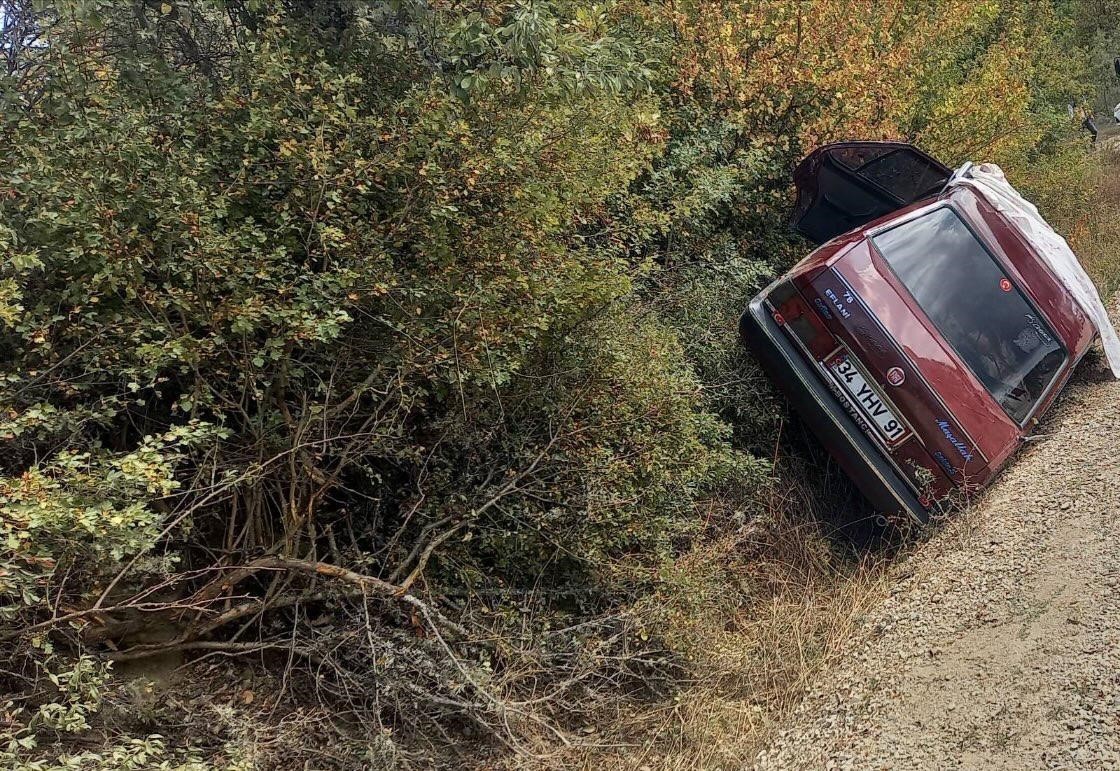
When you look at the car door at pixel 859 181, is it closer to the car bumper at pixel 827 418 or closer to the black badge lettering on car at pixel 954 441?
the car bumper at pixel 827 418

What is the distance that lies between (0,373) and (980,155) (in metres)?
9.76

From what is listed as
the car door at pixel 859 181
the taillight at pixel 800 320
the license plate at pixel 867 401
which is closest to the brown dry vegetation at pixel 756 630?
the license plate at pixel 867 401

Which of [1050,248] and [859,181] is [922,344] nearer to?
[1050,248]

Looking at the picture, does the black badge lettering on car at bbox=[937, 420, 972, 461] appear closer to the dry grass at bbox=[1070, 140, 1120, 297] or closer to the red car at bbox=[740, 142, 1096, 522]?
the red car at bbox=[740, 142, 1096, 522]

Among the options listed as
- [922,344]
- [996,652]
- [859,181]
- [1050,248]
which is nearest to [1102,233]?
[1050,248]

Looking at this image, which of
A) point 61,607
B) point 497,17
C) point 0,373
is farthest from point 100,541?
point 497,17

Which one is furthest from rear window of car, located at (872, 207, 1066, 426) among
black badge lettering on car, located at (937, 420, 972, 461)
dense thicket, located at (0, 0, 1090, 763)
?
dense thicket, located at (0, 0, 1090, 763)

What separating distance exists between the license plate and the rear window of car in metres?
0.63

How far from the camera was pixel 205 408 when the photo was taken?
3383 mm

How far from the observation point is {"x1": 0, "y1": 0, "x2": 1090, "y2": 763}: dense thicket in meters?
2.80

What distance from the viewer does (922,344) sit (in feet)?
16.0

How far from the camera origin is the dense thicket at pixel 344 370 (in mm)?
2805

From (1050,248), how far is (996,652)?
3.89m

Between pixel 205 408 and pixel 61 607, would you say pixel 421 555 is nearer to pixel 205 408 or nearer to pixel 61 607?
pixel 205 408
